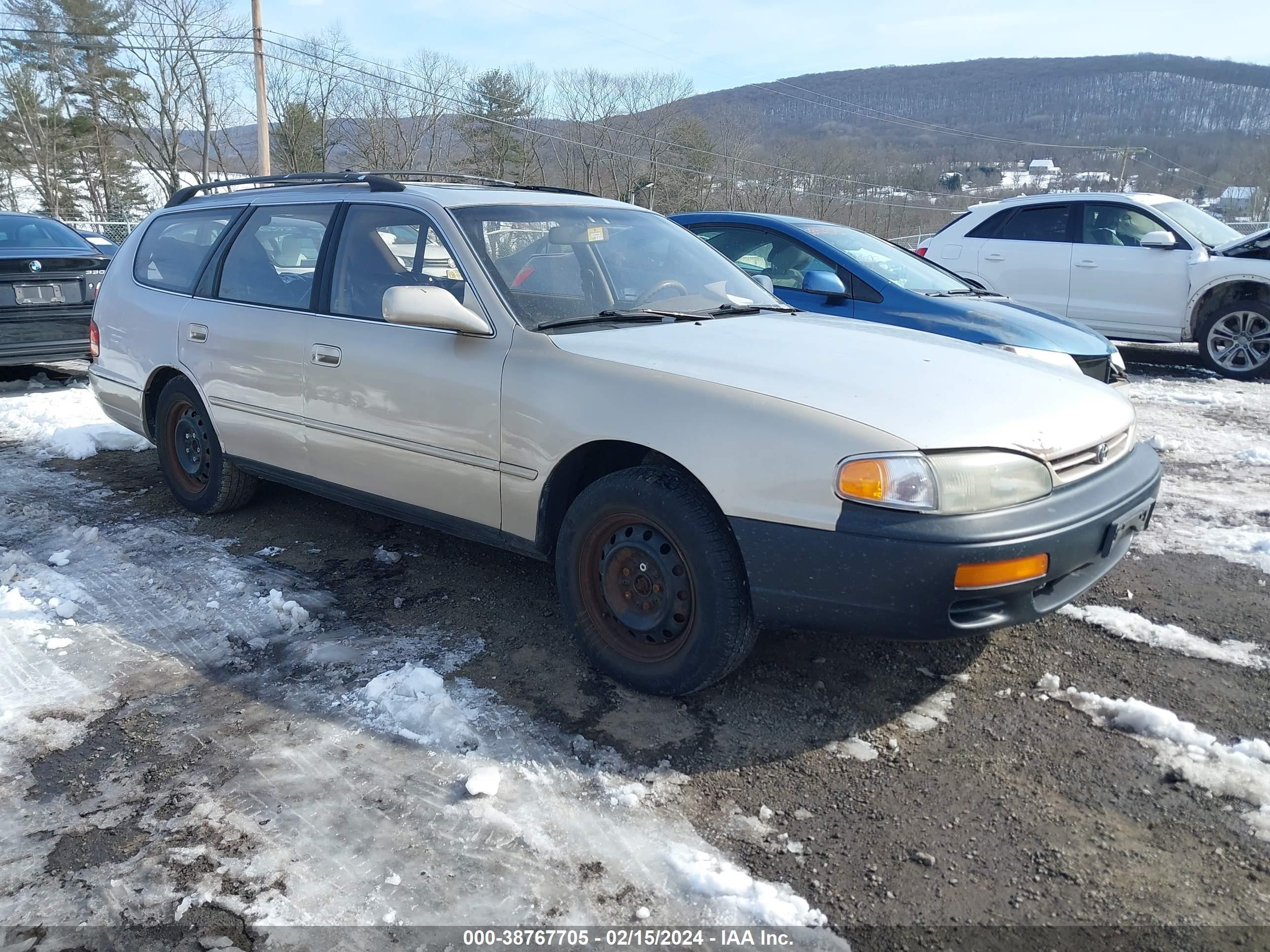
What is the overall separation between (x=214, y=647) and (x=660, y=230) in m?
2.59

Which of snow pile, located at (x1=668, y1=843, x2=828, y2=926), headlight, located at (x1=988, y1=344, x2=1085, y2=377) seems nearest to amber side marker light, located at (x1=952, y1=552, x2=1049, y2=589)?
snow pile, located at (x1=668, y1=843, x2=828, y2=926)

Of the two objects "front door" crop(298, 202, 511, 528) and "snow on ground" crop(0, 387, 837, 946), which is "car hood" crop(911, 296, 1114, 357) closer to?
"front door" crop(298, 202, 511, 528)

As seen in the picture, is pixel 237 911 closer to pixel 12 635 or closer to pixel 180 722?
pixel 180 722

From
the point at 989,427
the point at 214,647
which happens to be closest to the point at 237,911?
the point at 214,647

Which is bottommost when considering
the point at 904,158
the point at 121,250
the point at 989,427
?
the point at 989,427

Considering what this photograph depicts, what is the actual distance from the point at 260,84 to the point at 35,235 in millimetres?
17760

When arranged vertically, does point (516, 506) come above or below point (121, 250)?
below

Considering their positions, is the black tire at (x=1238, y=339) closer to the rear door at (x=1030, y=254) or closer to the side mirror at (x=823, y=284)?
the rear door at (x=1030, y=254)

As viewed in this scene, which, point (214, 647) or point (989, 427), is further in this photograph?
point (214, 647)

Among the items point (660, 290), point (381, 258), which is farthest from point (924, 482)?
point (381, 258)

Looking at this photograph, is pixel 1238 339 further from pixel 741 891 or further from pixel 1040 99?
pixel 1040 99

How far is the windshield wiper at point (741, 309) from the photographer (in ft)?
12.3

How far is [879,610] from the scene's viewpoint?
260 cm

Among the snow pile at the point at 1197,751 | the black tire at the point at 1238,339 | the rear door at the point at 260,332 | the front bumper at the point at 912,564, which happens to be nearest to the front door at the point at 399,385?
the rear door at the point at 260,332
